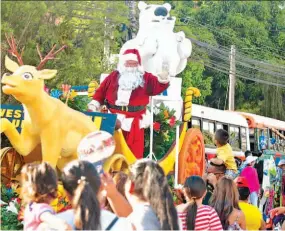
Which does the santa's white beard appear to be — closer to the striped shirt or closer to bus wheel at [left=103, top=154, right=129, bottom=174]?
bus wheel at [left=103, top=154, right=129, bottom=174]

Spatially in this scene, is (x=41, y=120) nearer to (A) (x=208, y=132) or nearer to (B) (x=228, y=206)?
(B) (x=228, y=206)

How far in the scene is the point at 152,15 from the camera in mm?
9617

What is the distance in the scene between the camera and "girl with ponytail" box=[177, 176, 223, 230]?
599 centimetres

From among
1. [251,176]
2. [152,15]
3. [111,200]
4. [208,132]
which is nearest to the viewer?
[111,200]

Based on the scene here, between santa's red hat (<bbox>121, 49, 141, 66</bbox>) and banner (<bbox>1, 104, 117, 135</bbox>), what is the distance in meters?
0.90

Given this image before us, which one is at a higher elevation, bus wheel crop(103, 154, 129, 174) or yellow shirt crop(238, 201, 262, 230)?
bus wheel crop(103, 154, 129, 174)

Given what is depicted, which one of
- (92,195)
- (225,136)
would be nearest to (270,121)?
(225,136)

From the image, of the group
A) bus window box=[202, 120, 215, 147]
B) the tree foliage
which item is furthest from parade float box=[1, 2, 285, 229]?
bus window box=[202, 120, 215, 147]

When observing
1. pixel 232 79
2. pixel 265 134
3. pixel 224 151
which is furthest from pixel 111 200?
pixel 265 134

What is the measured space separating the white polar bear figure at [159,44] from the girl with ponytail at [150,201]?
A: 4.03 meters

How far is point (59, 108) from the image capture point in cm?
774

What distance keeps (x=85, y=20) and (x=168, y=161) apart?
2049mm

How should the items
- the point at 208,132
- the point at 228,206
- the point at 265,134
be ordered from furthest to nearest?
the point at 265,134 → the point at 208,132 → the point at 228,206

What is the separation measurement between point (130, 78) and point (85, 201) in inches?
168
